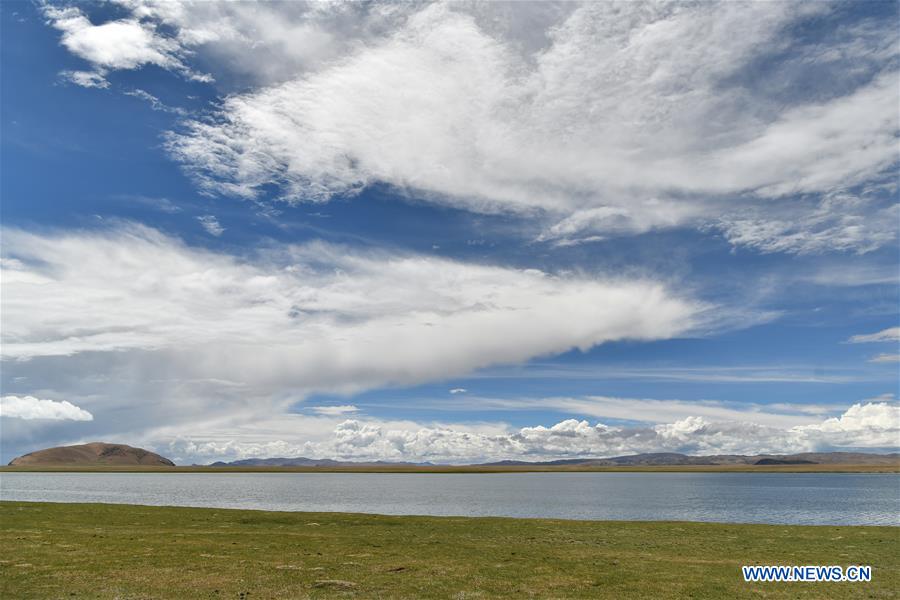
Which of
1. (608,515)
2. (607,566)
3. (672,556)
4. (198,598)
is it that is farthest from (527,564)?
(608,515)

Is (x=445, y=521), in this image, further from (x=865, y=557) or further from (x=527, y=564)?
(x=865, y=557)

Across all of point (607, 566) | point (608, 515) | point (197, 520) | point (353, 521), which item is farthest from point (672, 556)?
point (608, 515)

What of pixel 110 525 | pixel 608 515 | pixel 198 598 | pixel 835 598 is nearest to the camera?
pixel 198 598

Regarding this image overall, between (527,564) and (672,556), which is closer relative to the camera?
(527,564)

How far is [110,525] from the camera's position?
52656mm

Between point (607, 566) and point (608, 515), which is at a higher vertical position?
point (607, 566)

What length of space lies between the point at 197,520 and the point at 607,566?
45156 mm

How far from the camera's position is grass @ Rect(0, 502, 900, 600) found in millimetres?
27922

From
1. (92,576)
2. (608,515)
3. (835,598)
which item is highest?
(92,576)

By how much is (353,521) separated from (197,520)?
54.4 ft

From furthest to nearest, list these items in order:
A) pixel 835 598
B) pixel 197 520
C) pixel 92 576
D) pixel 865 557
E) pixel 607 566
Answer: pixel 197 520
pixel 865 557
pixel 607 566
pixel 92 576
pixel 835 598

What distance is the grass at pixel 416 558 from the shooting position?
2792cm

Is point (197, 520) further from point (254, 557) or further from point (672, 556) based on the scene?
point (672, 556)

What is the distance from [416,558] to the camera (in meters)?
36.4
